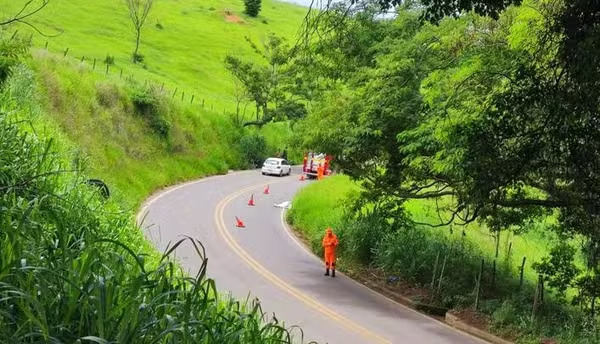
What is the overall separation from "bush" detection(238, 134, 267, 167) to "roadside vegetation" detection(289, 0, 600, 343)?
1919cm

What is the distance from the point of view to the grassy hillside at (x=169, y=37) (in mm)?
52875

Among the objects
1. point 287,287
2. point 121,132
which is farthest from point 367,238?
point 121,132

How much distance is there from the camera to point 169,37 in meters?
69.9

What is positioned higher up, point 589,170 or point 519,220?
point 589,170

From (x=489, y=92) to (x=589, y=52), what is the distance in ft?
13.6

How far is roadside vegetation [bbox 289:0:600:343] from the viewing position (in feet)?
27.8

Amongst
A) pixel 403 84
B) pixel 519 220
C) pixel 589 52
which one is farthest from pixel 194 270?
pixel 589 52

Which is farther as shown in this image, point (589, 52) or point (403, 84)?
point (403, 84)

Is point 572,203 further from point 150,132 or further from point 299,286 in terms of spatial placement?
point 150,132

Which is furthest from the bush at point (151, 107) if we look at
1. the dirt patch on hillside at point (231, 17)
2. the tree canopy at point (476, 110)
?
the dirt patch on hillside at point (231, 17)

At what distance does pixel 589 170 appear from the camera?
8844 millimetres

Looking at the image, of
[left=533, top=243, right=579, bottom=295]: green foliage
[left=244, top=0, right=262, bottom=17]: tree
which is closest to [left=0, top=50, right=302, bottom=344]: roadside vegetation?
[left=533, top=243, right=579, bottom=295]: green foliage

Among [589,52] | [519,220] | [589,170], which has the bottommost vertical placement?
[519,220]

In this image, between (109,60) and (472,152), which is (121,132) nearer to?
(109,60)
